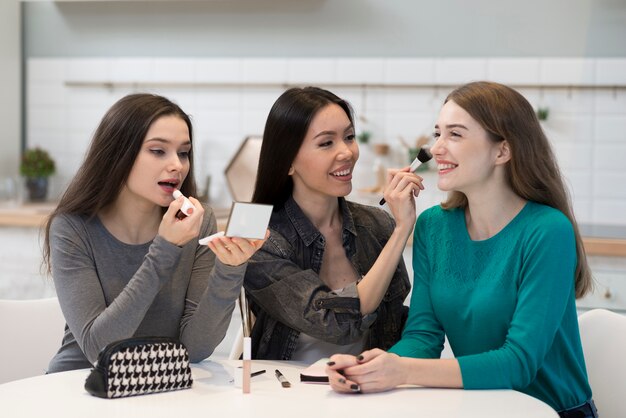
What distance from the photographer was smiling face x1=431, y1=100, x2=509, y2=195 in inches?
73.7

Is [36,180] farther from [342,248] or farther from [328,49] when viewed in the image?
[342,248]

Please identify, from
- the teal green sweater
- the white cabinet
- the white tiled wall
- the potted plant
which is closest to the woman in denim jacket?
the teal green sweater

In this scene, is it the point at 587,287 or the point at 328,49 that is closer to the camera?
the point at 587,287

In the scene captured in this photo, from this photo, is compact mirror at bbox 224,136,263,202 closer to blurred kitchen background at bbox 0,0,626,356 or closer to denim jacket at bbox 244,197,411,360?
blurred kitchen background at bbox 0,0,626,356

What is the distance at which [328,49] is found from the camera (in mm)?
3943

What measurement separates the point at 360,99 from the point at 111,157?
6.89 feet

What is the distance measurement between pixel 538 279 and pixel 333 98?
0.73 meters

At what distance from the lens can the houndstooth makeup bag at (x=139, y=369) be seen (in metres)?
1.52

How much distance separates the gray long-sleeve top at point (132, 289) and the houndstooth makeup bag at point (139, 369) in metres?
0.23

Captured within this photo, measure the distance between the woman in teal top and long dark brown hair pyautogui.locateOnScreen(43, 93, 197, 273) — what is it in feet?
2.20

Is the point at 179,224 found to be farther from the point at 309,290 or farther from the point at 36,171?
the point at 36,171

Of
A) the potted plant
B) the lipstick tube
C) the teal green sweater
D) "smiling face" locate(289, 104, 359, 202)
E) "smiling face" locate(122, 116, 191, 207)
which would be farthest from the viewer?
the potted plant

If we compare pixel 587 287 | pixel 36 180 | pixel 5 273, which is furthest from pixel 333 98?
pixel 36 180

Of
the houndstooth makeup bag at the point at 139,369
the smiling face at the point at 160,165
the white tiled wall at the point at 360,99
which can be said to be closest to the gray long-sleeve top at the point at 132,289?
the smiling face at the point at 160,165
